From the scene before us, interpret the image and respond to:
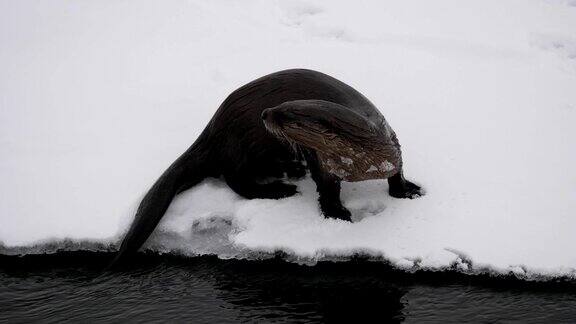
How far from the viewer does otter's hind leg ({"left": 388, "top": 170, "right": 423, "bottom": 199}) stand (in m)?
3.36

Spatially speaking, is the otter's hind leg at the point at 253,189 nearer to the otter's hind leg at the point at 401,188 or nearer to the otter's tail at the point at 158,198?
the otter's tail at the point at 158,198

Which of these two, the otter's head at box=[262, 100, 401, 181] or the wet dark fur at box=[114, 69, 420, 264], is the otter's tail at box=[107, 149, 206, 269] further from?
the otter's head at box=[262, 100, 401, 181]

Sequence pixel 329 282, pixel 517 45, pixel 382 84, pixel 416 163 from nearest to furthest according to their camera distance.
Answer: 1. pixel 329 282
2. pixel 416 163
3. pixel 382 84
4. pixel 517 45

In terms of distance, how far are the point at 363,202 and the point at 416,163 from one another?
1.86ft

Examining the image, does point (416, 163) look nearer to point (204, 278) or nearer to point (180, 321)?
point (204, 278)

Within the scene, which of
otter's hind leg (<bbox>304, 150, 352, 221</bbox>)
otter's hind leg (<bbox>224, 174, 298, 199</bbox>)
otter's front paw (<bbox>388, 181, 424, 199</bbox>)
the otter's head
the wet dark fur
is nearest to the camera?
the otter's head

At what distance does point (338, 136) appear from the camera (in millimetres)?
2824

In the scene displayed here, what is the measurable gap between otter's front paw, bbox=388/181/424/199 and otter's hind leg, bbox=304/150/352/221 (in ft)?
1.11

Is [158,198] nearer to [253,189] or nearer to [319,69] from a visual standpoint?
[253,189]

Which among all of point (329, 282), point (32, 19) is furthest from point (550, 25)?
point (32, 19)

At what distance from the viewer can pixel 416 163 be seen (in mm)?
3746

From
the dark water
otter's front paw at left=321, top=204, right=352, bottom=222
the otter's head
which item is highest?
the otter's head

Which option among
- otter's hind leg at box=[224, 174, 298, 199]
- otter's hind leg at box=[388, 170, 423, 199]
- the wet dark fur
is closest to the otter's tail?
the wet dark fur

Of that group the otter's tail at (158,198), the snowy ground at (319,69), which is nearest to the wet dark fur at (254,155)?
the otter's tail at (158,198)
